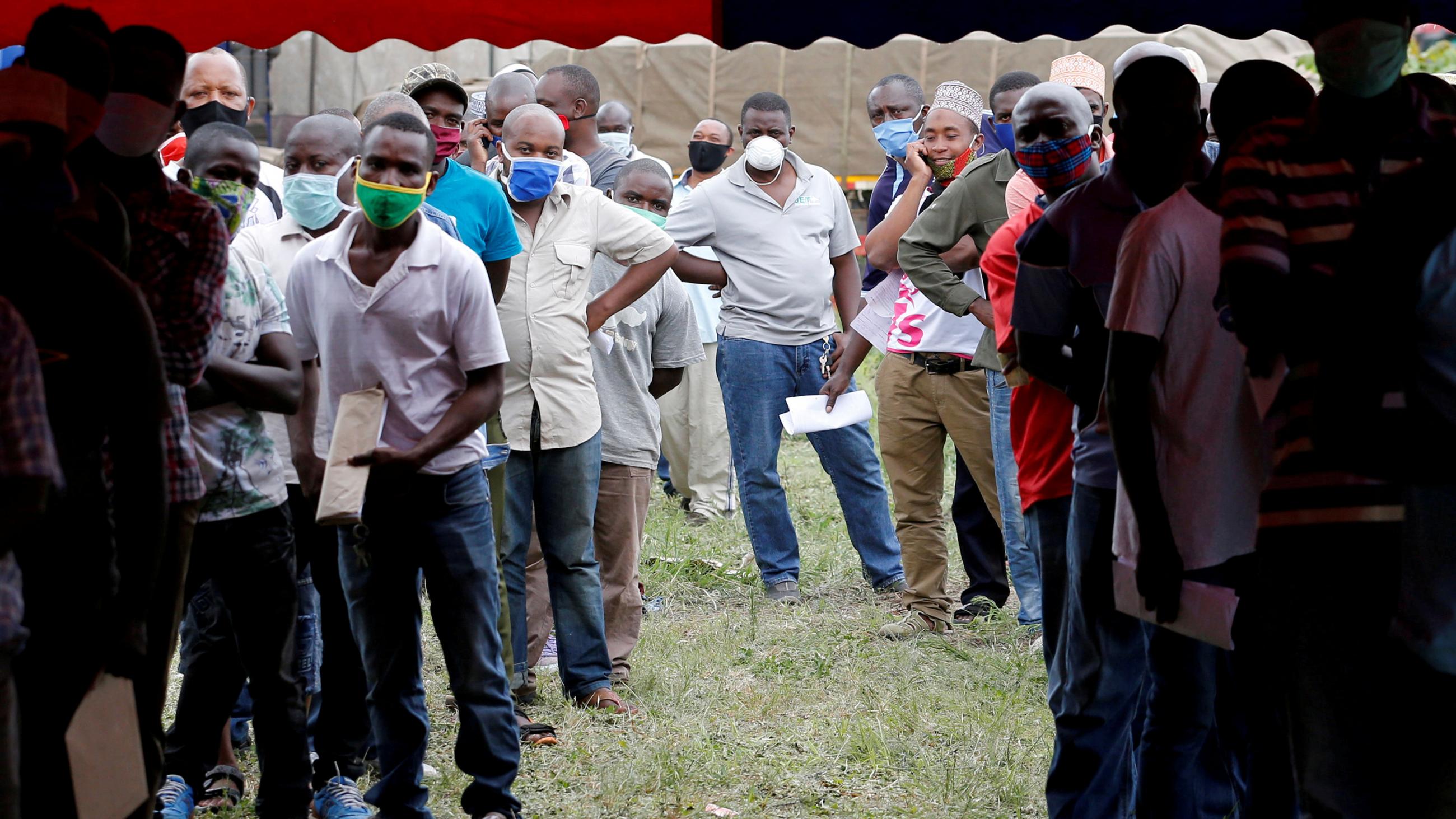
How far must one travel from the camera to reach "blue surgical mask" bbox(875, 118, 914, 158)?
7344mm

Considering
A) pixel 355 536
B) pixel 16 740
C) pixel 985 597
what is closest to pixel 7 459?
pixel 16 740

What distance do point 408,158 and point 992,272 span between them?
65.3 inches

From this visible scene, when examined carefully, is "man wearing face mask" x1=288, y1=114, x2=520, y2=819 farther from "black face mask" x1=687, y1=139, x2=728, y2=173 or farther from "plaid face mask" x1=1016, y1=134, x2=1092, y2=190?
"black face mask" x1=687, y1=139, x2=728, y2=173

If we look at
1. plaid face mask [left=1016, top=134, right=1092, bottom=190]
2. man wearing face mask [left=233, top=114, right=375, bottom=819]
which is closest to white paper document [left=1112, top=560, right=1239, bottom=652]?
plaid face mask [left=1016, top=134, right=1092, bottom=190]

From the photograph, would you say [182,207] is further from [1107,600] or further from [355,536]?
[1107,600]

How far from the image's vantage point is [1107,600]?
138 inches

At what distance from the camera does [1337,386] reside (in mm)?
2676

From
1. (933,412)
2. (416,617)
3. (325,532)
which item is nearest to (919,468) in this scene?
(933,412)

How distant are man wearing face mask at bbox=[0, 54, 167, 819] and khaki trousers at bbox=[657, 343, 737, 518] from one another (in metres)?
6.34

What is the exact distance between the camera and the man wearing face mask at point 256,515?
12.4 feet

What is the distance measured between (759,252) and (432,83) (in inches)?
82.6

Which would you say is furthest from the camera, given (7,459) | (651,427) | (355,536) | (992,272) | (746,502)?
(746,502)

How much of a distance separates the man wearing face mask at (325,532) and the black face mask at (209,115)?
1484 mm

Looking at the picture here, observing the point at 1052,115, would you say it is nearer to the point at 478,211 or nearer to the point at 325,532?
the point at 478,211
